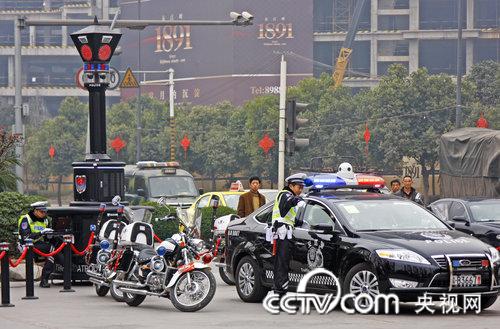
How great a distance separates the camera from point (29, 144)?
97.6m

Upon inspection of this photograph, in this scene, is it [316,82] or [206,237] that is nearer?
[206,237]

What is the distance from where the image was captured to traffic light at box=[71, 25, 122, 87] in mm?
23938

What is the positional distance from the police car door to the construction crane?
94474mm

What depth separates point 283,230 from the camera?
17.0m

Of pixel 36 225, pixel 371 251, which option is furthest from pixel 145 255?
pixel 36 225

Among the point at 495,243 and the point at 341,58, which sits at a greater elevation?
the point at 341,58

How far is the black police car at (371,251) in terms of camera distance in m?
15.4

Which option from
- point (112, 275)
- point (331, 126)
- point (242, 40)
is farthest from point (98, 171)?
point (242, 40)

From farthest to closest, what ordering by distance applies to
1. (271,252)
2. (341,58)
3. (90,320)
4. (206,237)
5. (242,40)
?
(242,40) → (341,58) → (206,237) → (271,252) → (90,320)

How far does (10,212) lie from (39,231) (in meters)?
3.57

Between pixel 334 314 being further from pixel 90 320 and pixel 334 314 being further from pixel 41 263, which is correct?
pixel 41 263

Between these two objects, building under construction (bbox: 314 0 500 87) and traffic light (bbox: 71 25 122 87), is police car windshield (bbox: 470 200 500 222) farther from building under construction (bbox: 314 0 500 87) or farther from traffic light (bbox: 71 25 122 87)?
building under construction (bbox: 314 0 500 87)

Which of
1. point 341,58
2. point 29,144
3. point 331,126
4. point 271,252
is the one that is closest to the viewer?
point 271,252

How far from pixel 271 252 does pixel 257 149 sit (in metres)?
66.2
